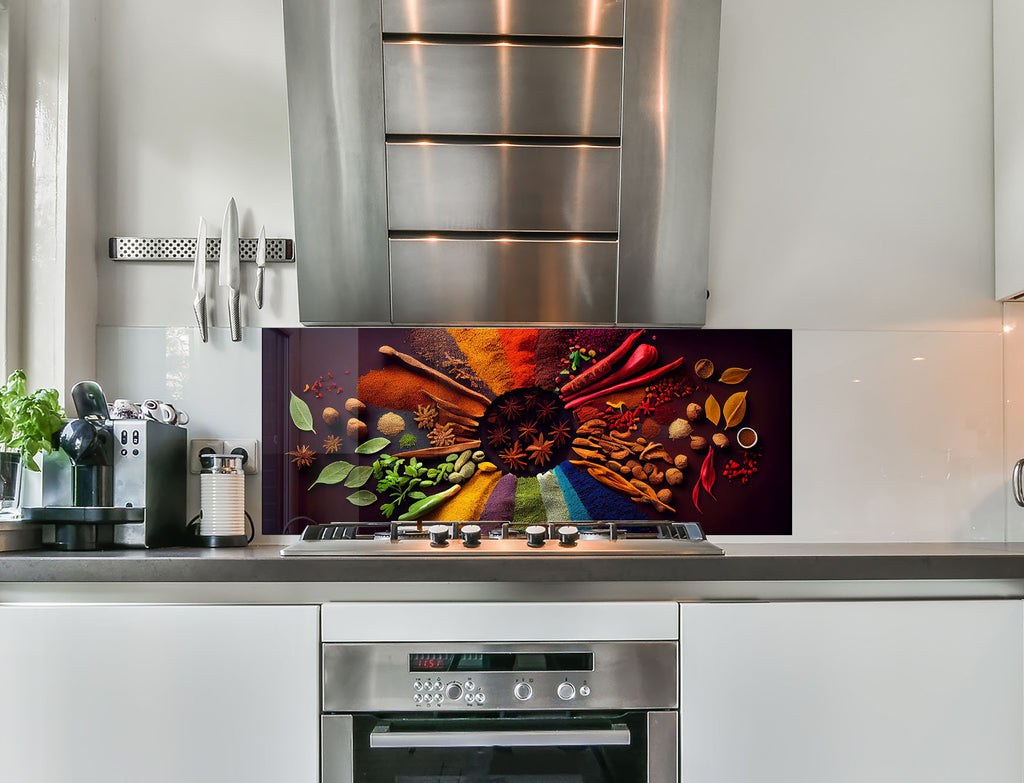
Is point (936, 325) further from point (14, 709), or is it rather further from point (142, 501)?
point (14, 709)

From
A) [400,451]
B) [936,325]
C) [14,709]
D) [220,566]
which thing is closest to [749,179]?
[936,325]

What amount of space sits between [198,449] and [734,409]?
1.34 metres

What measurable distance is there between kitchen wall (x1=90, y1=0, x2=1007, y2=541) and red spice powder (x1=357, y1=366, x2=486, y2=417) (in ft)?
0.92

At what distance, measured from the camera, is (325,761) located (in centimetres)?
144

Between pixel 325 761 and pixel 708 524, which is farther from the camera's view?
pixel 708 524

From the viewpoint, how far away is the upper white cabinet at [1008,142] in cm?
194

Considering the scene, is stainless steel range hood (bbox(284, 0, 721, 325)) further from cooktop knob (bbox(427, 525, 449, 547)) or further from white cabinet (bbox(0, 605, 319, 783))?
white cabinet (bbox(0, 605, 319, 783))

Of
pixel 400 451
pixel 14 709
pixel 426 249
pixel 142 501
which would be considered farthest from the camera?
pixel 400 451

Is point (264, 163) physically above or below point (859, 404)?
above

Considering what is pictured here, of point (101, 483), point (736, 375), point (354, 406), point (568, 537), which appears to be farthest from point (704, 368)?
point (101, 483)

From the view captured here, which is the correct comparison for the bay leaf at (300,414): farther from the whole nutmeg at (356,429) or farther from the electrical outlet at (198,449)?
the electrical outlet at (198,449)

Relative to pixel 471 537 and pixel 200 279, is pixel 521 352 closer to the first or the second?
pixel 471 537

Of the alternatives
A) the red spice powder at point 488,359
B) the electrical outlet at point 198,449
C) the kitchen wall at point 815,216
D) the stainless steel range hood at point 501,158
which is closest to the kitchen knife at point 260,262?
the kitchen wall at point 815,216

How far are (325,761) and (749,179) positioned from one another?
5.39 feet
